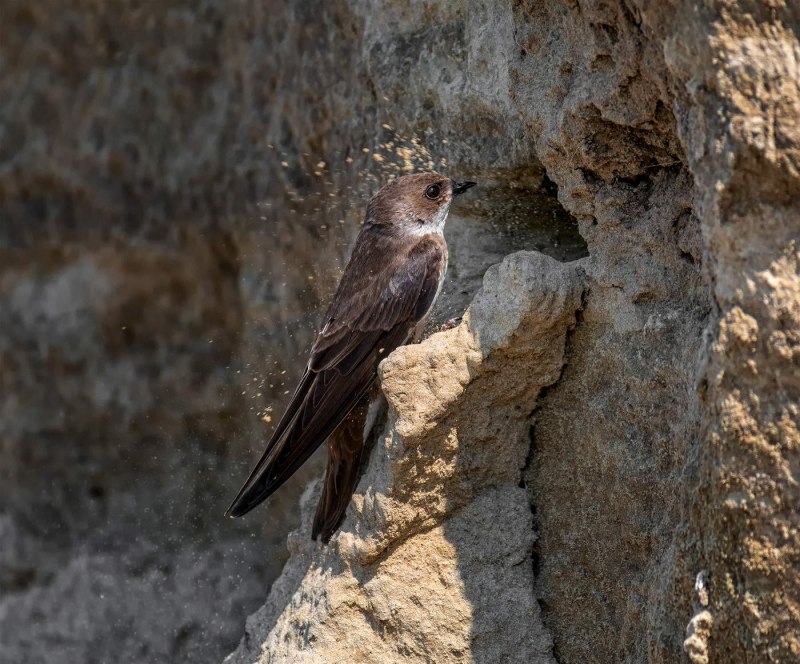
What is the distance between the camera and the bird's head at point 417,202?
385 cm

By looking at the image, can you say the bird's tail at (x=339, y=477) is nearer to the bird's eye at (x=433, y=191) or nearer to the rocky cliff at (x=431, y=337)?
the rocky cliff at (x=431, y=337)

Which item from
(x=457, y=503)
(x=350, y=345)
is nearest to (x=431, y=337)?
(x=457, y=503)

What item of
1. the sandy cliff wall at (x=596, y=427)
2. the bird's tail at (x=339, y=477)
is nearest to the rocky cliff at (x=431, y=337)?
the sandy cliff wall at (x=596, y=427)

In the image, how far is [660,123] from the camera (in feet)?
9.00

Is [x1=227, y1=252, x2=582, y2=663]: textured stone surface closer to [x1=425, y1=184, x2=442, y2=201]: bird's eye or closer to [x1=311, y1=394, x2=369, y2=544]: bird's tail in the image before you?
[x1=311, y1=394, x2=369, y2=544]: bird's tail

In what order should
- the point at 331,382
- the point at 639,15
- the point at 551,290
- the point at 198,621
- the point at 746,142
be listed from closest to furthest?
the point at 746,142 < the point at 639,15 < the point at 551,290 < the point at 331,382 < the point at 198,621

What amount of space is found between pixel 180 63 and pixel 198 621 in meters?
2.47

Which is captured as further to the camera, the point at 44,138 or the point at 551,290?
the point at 44,138

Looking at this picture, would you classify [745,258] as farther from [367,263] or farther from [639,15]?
[367,263]

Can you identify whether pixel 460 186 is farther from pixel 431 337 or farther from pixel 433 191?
pixel 431 337

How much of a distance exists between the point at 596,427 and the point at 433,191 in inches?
46.4

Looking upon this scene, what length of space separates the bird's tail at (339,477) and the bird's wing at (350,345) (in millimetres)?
59

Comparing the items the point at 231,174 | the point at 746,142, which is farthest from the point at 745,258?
the point at 231,174

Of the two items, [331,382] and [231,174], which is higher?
[331,382]
